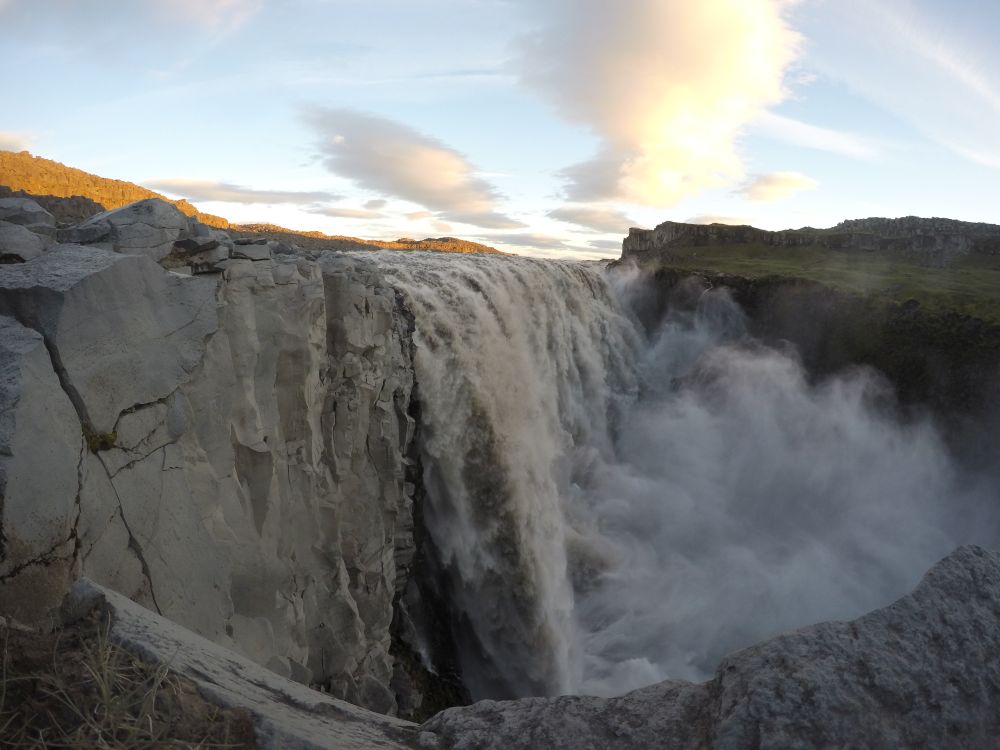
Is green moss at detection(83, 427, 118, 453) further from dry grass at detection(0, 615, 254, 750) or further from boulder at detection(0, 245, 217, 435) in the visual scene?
dry grass at detection(0, 615, 254, 750)

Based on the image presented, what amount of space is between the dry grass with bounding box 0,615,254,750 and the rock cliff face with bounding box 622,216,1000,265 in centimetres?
4385

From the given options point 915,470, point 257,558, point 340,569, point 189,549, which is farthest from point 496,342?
point 915,470

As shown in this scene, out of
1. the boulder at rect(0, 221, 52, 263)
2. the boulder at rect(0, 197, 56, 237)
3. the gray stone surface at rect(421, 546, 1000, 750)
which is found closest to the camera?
the gray stone surface at rect(421, 546, 1000, 750)

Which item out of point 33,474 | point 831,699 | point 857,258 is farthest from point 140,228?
point 857,258

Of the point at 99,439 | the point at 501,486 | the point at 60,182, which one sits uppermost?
the point at 60,182

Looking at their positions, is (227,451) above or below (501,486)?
above

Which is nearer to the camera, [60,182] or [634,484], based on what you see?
[634,484]

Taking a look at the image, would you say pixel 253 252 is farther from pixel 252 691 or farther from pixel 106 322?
pixel 252 691

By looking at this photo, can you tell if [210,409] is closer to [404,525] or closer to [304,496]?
[304,496]

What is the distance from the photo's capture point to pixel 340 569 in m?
11.5

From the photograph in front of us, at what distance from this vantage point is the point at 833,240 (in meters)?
45.9

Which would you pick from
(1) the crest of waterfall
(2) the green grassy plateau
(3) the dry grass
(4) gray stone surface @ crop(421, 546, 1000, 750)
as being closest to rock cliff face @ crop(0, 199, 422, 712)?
(3) the dry grass

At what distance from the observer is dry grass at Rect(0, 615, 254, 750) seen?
7.86ft

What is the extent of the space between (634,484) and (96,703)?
24981mm
